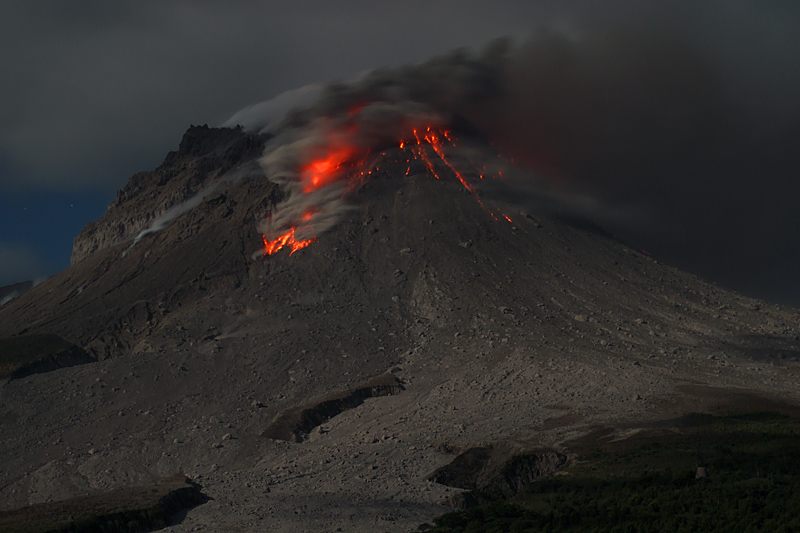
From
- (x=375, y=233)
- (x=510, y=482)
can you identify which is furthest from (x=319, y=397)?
(x=375, y=233)

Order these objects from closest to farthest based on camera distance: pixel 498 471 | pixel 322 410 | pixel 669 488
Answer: pixel 669 488 < pixel 498 471 < pixel 322 410

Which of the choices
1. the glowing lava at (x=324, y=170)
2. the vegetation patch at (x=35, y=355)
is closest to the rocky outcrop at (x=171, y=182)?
the glowing lava at (x=324, y=170)

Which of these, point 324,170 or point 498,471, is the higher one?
point 324,170

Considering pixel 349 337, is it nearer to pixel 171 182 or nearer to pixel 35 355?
pixel 35 355

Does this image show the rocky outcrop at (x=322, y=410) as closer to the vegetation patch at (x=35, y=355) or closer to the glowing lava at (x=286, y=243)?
the vegetation patch at (x=35, y=355)

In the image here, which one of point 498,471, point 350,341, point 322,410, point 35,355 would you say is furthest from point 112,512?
point 35,355

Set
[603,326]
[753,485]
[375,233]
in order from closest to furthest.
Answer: [753,485], [603,326], [375,233]

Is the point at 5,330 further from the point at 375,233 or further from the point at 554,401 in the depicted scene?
the point at 554,401
